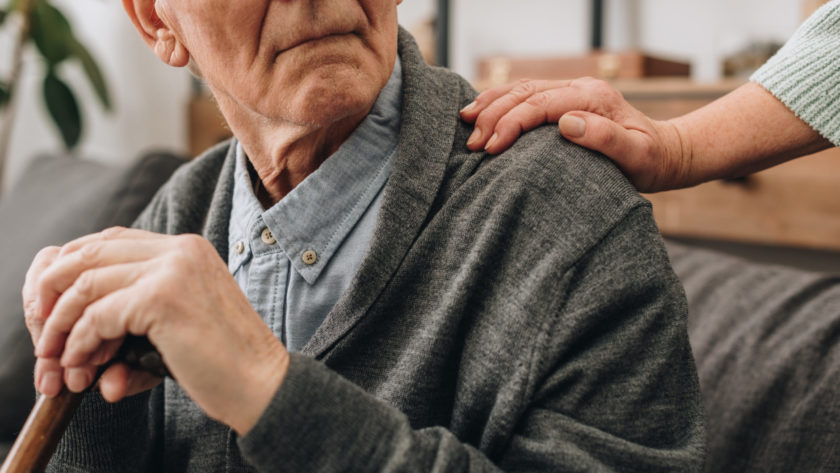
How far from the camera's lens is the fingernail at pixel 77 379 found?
63 cm

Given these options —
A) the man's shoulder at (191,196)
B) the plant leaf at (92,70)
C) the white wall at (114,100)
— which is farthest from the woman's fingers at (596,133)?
the white wall at (114,100)

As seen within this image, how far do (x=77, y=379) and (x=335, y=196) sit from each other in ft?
1.05

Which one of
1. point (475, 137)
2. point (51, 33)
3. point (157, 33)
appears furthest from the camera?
point (51, 33)

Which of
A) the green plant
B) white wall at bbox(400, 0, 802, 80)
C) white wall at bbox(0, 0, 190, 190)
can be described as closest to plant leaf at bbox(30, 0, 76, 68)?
the green plant

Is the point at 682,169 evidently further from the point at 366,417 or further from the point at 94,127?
the point at 94,127

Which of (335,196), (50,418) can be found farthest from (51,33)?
(50,418)

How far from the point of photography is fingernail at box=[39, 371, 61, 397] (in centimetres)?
64

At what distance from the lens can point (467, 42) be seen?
2.62 m

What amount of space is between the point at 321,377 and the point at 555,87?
1.44 ft

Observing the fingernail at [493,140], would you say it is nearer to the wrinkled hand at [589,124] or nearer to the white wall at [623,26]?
the wrinkled hand at [589,124]

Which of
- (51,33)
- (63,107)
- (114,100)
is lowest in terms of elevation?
(114,100)

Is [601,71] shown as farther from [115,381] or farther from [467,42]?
[115,381]

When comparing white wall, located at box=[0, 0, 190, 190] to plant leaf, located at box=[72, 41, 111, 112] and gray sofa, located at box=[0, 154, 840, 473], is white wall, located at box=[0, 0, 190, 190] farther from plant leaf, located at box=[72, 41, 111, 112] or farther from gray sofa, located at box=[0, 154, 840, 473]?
gray sofa, located at box=[0, 154, 840, 473]

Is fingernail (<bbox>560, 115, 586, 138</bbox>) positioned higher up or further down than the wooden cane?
higher up
